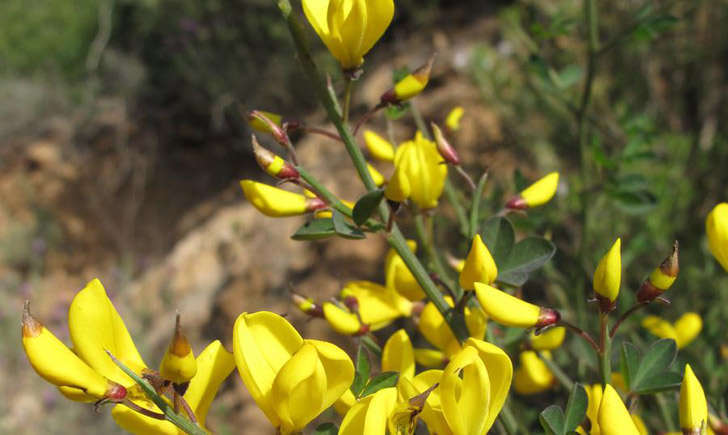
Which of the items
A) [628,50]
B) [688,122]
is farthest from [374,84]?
[688,122]

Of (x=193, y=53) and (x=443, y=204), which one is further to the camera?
(x=193, y=53)

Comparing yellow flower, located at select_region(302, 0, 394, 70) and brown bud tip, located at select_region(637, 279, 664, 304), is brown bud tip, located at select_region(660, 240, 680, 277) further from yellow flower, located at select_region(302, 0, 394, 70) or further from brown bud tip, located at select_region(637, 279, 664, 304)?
yellow flower, located at select_region(302, 0, 394, 70)

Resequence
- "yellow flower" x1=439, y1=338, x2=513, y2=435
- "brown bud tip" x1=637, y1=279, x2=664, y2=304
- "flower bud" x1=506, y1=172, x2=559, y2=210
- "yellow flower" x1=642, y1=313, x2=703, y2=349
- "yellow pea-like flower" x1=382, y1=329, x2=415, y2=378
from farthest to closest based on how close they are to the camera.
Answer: "yellow flower" x1=642, y1=313, x2=703, y2=349
"flower bud" x1=506, y1=172, x2=559, y2=210
"yellow pea-like flower" x1=382, y1=329, x2=415, y2=378
"brown bud tip" x1=637, y1=279, x2=664, y2=304
"yellow flower" x1=439, y1=338, x2=513, y2=435

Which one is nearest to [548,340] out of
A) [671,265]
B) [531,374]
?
[531,374]

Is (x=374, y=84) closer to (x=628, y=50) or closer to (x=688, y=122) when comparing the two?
(x=628, y=50)

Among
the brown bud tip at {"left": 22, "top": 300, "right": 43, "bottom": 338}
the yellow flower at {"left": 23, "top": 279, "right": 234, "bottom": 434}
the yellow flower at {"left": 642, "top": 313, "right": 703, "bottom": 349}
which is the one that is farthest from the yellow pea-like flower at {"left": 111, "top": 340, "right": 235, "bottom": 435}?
the yellow flower at {"left": 642, "top": 313, "right": 703, "bottom": 349}

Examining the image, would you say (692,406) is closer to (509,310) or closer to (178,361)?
(509,310)
